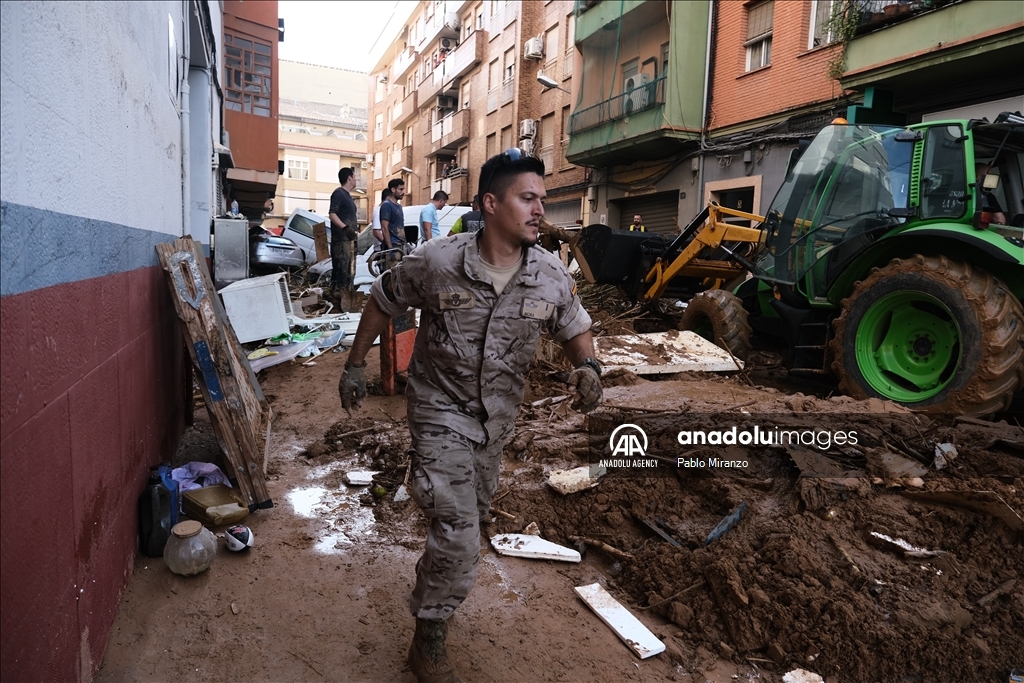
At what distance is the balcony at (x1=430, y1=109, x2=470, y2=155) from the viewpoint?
35.5 m

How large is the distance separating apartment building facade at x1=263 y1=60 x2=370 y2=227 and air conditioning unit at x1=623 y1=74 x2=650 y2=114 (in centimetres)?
3468

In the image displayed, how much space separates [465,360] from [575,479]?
1771mm

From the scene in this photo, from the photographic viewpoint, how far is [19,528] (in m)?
1.74

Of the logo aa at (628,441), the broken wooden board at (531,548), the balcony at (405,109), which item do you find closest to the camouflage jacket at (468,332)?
the broken wooden board at (531,548)

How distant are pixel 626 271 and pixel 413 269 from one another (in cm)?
723

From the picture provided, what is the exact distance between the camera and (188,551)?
10.3 feet

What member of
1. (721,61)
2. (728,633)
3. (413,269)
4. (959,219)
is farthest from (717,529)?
(721,61)

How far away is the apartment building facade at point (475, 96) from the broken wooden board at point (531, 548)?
18608 mm

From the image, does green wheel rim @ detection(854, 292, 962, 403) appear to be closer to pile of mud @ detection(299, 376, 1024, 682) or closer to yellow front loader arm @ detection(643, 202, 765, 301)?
pile of mud @ detection(299, 376, 1024, 682)

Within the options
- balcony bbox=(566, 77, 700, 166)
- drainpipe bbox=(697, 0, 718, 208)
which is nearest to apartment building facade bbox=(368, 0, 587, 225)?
balcony bbox=(566, 77, 700, 166)

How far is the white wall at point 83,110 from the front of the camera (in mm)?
1689

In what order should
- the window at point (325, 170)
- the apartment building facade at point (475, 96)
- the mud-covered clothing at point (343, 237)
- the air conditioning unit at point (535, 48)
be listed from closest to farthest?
the mud-covered clothing at point (343, 237) < the apartment building facade at point (475, 96) < the air conditioning unit at point (535, 48) < the window at point (325, 170)

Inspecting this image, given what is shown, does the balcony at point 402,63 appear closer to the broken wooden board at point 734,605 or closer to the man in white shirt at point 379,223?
the man in white shirt at point 379,223

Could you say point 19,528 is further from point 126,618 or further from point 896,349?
point 896,349
